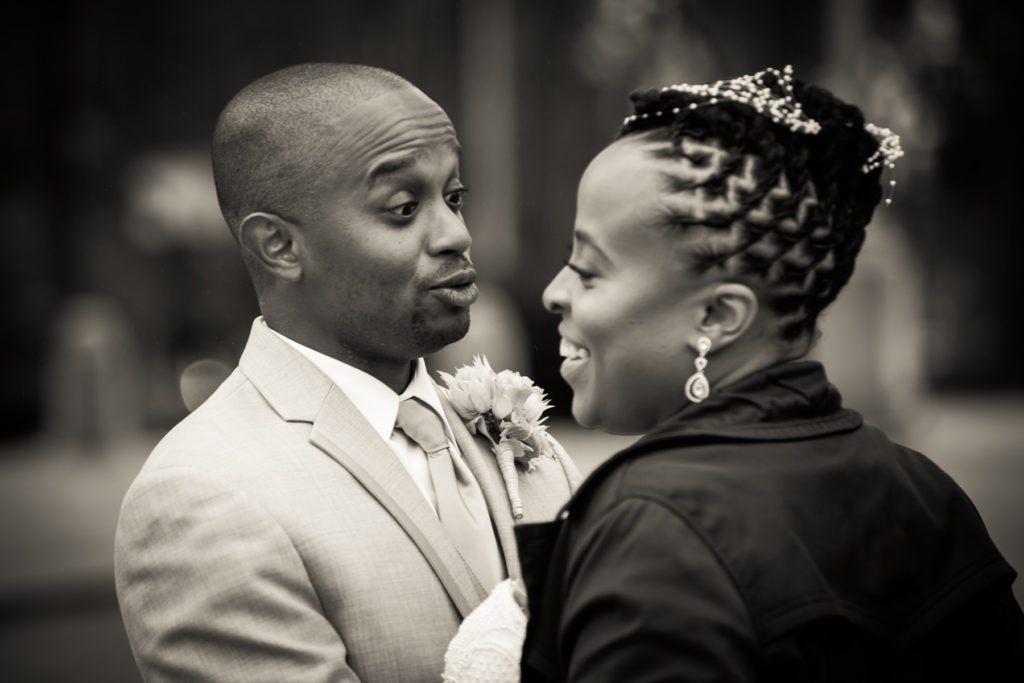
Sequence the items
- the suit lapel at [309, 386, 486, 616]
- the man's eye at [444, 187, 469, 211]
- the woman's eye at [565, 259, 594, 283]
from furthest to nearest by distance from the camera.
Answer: the man's eye at [444, 187, 469, 211] < the suit lapel at [309, 386, 486, 616] < the woman's eye at [565, 259, 594, 283]

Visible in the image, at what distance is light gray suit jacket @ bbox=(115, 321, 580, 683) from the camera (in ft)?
8.03

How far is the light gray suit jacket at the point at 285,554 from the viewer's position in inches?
96.3

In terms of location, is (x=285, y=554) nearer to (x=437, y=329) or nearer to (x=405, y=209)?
(x=437, y=329)

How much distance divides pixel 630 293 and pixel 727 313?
0.17 meters

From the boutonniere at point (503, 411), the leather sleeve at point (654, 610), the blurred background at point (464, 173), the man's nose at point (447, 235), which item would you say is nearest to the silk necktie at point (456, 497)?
the boutonniere at point (503, 411)

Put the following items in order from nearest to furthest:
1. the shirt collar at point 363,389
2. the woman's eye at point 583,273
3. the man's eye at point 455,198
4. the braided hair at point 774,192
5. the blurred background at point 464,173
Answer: the braided hair at point 774,192, the woman's eye at point 583,273, the shirt collar at point 363,389, the man's eye at point 455,198, the blurred background at point 464,173

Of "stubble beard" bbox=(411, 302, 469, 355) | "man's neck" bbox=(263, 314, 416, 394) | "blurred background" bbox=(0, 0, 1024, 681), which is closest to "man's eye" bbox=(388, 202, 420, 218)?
"stubble beard" bbox=(411, 302, 469, 355)

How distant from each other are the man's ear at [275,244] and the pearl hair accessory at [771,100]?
111 centimetres

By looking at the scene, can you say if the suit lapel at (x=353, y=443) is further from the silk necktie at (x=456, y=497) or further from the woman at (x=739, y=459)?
the woman at (x=739, y=459)

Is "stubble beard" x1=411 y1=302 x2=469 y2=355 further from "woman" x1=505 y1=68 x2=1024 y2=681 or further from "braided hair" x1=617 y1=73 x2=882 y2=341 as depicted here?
"braided hair" x1=617 y1=73 x2=882 y2=341

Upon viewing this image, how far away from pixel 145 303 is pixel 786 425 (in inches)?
486

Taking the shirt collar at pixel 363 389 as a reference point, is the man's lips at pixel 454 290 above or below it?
above

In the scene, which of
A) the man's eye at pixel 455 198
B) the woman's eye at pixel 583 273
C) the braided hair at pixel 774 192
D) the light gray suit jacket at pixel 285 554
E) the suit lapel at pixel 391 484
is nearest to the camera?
the braided hair at pixel 774 192

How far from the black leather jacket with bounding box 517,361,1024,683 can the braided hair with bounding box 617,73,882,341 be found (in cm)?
17
